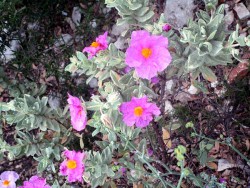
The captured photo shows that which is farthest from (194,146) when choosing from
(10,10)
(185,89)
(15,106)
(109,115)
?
(10,10)

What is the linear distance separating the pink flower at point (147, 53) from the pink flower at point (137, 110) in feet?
0.40

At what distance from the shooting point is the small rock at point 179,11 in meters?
2.54

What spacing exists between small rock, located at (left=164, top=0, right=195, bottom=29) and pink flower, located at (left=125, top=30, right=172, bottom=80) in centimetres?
100

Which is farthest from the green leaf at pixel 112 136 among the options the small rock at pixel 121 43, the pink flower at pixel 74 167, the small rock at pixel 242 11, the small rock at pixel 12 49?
the small rock at pixel 12 49

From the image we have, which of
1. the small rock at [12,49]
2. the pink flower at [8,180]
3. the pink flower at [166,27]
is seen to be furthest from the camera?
the small rock at [12,49]

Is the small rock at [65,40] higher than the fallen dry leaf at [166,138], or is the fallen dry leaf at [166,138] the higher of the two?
the small rock at [65,40]

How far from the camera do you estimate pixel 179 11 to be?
101 inches

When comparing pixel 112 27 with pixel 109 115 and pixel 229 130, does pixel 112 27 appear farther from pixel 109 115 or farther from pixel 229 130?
pixel 109 115

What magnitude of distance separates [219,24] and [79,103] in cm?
61

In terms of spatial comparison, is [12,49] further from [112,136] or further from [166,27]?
[166,27]

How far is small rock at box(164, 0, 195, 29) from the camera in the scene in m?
2.54

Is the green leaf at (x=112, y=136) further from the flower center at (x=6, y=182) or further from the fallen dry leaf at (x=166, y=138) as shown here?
the flower center at (x=6, y=182)

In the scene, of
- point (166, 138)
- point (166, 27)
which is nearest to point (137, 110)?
point (166, 27)

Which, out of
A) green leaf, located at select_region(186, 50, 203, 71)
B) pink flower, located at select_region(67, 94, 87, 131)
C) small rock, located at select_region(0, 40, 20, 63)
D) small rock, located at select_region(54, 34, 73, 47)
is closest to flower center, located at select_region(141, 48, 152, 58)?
green leaf, located at select_region(186, 50, 203, 71)
